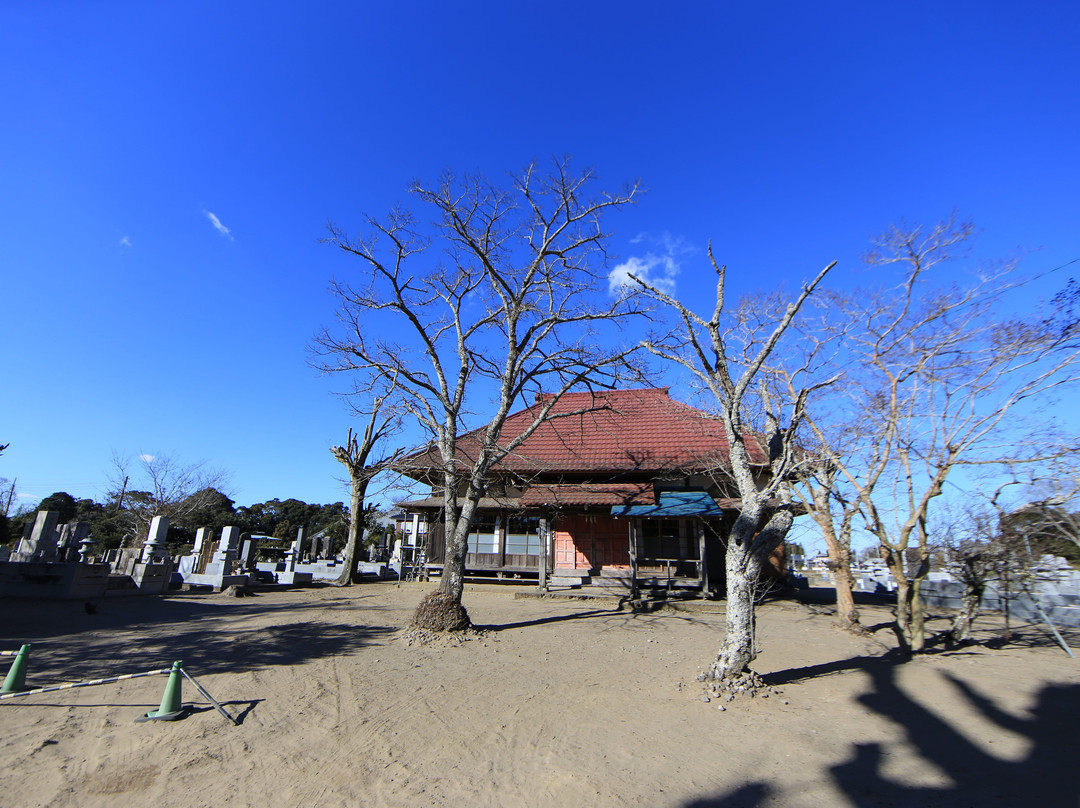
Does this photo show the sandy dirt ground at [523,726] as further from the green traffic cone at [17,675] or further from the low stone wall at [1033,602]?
the low stone wall at [1033,602]

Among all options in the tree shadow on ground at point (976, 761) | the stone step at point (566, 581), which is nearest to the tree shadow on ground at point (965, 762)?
the tree shadow on ground at point (976, 761)

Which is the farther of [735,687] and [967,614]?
[967,614]

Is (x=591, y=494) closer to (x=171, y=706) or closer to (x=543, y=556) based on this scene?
(x=543, y=556)

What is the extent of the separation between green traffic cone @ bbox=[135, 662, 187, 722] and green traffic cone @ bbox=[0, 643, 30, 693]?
1.64 metres

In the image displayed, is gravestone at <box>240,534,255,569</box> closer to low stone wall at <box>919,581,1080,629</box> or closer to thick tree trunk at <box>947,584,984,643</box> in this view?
thick tree trunk at <box>947,584,984,643</box>

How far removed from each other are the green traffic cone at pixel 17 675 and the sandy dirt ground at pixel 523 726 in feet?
0.80

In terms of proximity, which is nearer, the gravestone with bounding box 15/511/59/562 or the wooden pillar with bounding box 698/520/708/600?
the gravestone with bounding box 15/511/59/562

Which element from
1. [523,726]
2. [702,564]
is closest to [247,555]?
[702,564]

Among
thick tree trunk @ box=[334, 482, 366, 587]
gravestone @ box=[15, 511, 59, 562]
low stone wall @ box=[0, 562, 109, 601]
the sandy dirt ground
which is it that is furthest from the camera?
thick tree trunk @ box=[334, 482, 366, 587]

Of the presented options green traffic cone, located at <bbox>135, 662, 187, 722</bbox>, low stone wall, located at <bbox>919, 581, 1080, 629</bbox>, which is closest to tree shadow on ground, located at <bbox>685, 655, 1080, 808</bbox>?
low stone wall, located at <bbox>919, 581, 1080, 629</bbox>

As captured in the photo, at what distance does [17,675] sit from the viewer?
5430 mm

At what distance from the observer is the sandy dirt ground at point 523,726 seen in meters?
3.98

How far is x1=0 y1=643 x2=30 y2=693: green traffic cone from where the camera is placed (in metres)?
5.38

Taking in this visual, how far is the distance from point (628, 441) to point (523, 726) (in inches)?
525
